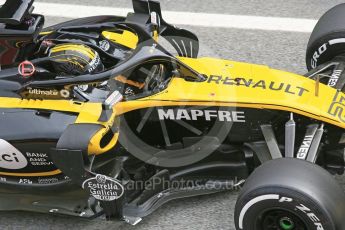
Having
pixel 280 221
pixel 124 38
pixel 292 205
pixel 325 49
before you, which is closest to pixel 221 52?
pixel 325 49

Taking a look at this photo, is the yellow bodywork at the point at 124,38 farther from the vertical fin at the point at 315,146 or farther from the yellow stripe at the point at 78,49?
the vertical fin at the point at 315,146

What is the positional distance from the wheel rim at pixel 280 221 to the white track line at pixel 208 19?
275 cm

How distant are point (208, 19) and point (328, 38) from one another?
76.4 inches

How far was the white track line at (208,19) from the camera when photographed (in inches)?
228

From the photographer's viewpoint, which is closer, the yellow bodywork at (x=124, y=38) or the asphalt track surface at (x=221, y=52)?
the asphalt track surface at (x=221, y=52)

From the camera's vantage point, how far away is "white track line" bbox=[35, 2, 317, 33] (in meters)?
5.79

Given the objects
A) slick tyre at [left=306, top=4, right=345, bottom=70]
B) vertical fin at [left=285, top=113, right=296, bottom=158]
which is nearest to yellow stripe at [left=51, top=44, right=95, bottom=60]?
vertical fin at [left=285, top=113, right=296, bottom=158]

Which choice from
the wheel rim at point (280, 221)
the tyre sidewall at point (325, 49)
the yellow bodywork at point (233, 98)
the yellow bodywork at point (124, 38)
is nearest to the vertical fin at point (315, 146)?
the yellow bodywork at point (233, 98)

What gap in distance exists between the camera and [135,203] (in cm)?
377

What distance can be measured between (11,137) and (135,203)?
80 centimetres

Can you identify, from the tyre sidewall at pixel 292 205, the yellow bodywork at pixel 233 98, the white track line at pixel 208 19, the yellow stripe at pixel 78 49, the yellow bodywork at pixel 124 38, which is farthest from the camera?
the white track line at pixel 208 19

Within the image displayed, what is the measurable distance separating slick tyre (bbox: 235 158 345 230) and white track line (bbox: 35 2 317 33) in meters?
2.75

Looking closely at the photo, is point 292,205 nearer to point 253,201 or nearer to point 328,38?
point 253,201

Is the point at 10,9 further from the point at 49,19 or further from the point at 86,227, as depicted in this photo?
the point at 49,19
